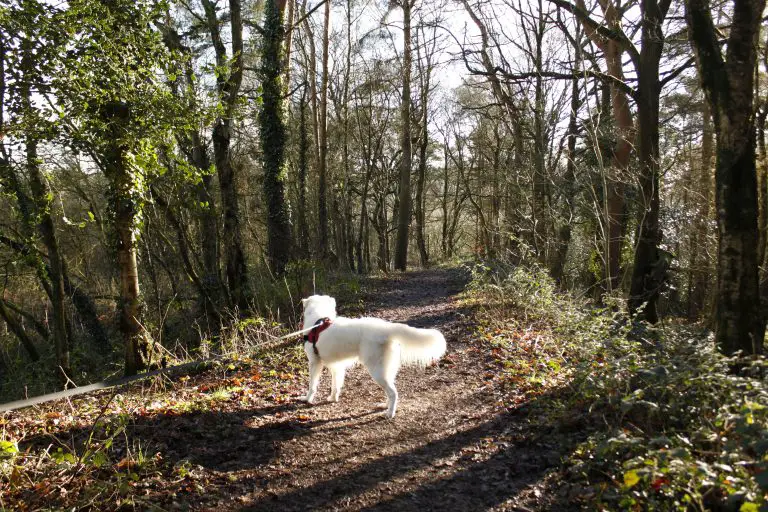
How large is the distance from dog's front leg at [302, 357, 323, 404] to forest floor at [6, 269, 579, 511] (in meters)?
0.13

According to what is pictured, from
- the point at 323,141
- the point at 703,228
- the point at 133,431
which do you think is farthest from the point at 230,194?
the point at 703,228

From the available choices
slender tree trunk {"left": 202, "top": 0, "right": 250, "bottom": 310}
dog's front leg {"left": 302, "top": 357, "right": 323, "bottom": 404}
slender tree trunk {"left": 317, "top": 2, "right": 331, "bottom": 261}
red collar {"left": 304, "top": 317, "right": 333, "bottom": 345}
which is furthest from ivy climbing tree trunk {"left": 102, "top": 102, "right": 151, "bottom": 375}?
slender tree trunk {"left": 317, "top": 2, "right": 331, "bottom": 261}

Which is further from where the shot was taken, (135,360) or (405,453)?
(135,360)

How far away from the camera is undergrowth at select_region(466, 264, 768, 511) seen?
2.42 m

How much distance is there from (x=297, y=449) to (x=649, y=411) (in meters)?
3.05

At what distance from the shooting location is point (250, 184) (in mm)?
24031

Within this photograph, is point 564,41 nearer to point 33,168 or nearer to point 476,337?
point 476,337

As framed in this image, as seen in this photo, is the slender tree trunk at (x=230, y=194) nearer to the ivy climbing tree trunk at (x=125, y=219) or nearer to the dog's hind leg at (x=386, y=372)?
the ivy climbing tree trunk at (x=125, y=219)

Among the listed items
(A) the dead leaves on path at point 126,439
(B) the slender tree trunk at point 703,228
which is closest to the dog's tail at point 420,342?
(A) the dead leaves on path at point 126,439

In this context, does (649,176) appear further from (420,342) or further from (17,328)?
(17,328)

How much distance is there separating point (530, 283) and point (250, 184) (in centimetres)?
1880

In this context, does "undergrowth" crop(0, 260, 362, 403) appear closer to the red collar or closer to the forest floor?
the forest floor

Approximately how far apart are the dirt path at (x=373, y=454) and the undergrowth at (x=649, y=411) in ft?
→ 1.39

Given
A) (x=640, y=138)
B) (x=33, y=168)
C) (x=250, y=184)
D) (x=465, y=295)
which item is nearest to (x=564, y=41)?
(x=640, y=138)
